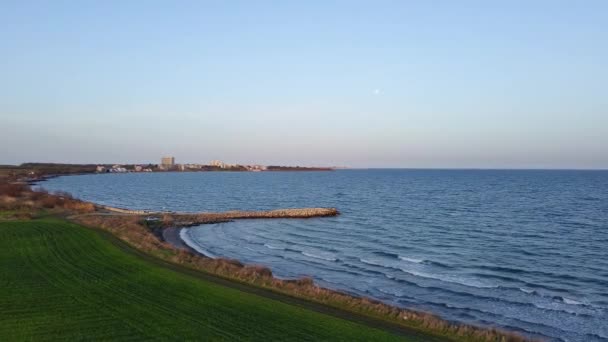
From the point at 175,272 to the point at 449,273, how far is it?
62.6ft

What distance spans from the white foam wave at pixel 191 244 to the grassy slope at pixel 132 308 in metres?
13.6

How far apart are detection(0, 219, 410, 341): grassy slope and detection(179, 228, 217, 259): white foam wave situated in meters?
13.6

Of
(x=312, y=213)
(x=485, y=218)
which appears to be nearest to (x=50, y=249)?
(x=312, y=213)

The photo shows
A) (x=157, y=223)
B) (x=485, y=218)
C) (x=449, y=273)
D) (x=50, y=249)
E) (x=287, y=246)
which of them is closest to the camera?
(x=50, y=249)

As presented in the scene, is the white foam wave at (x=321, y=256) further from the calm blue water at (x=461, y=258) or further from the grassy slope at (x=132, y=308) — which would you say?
the grassy slope at (x=132, y=308)

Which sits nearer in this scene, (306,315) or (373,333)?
(373,333)

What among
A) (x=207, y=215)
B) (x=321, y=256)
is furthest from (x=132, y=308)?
(x=207, y=215)

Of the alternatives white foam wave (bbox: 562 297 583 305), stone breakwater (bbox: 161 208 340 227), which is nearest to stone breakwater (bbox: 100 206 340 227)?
stone breakwater (bbox: 161 208 340 227)

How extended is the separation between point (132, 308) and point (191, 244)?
95.4ft

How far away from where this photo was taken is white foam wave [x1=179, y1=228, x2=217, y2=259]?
44362mm

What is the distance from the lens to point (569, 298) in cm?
2931

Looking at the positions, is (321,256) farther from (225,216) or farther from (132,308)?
(225,216)

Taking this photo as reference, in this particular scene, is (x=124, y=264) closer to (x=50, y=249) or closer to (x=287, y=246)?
(x=50, y=249)

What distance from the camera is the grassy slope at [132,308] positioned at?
60.1 feet
